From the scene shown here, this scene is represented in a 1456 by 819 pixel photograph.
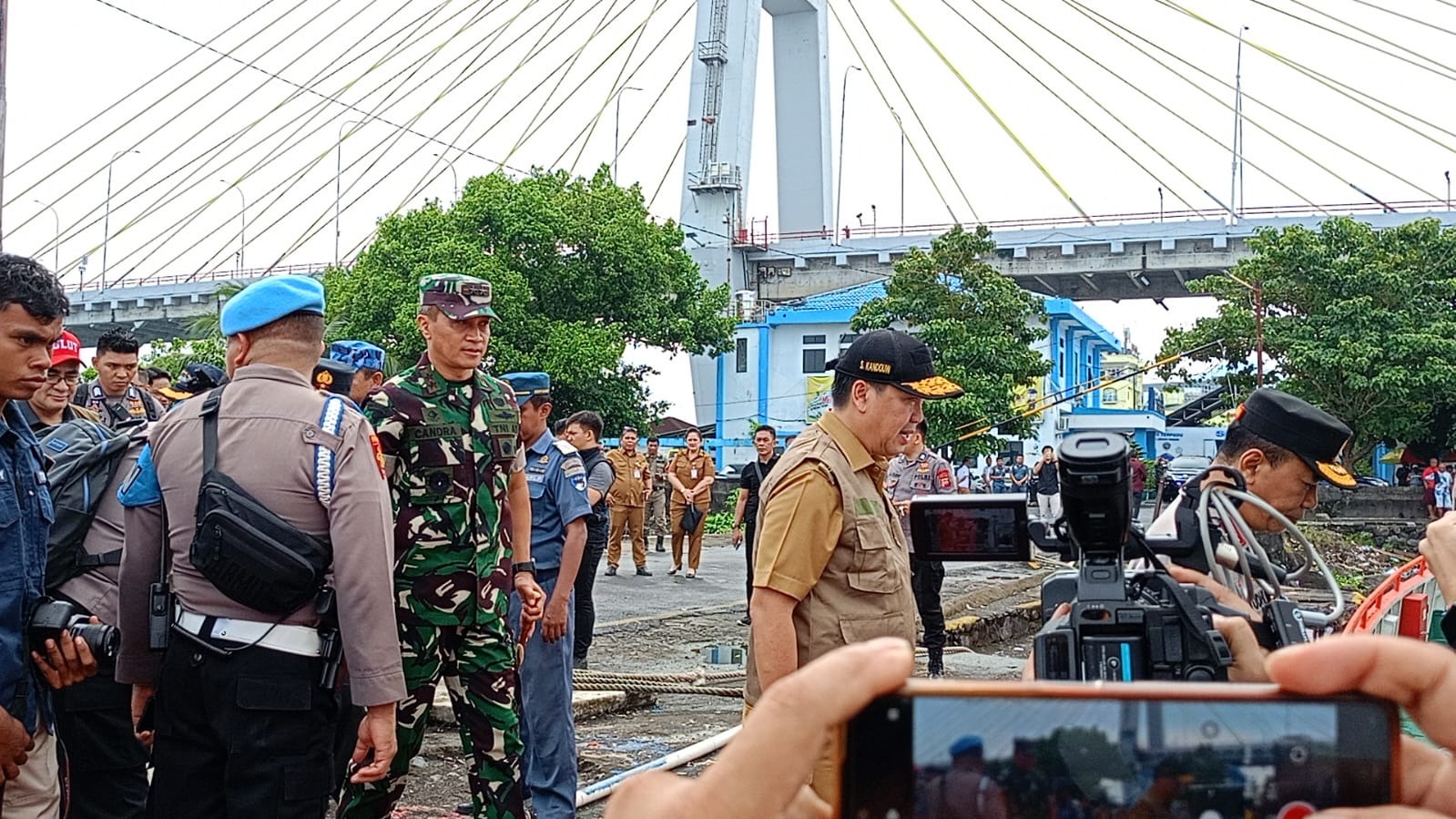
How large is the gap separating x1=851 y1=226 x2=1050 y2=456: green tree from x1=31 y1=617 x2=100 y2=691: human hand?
25.6m

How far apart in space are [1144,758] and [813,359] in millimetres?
40447

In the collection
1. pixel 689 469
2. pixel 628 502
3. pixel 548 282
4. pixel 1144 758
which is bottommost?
pixel 628 502

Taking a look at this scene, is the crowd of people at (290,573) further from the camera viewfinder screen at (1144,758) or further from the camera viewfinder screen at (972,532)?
the camera viewfinder screen at (1144,758)

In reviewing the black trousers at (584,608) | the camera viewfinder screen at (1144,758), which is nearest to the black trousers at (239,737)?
the camera viewfinder screen at (1144,758)

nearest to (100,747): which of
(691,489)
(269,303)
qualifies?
(269,303)

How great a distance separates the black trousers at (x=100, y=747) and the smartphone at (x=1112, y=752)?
10.4 ft

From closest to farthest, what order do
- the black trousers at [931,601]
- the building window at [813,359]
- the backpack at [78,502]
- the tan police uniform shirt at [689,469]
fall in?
the backpack at [78,502] → the black trousers at [931,601] → the tan police uniform shirt at [689,469] → the building window at [813,359]

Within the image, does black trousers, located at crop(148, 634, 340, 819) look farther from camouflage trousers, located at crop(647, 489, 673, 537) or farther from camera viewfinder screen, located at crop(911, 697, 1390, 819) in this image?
camouflage trousers, located at crop(647, 489, 673, 537)

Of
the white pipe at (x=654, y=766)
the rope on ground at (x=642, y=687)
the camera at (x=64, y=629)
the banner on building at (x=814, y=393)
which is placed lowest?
the white pipe at (x=654, y=766)

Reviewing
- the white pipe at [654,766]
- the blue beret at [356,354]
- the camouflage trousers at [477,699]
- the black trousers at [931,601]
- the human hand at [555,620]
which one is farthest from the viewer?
the black trousers at [931,601]

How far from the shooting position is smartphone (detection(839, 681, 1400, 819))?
2.76 ft

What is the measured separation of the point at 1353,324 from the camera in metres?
26.2

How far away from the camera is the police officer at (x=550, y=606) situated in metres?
4.76

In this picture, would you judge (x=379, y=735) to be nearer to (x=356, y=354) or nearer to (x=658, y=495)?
(x=356, y=354)
